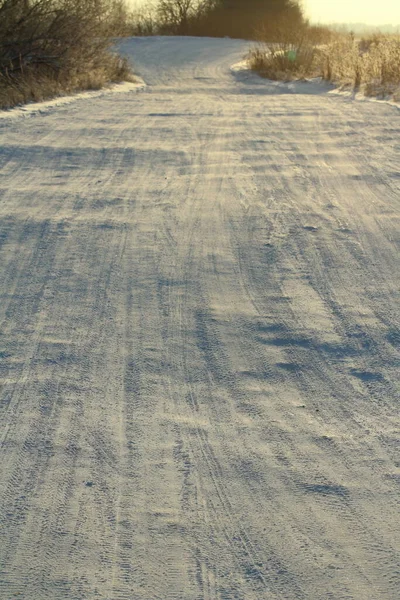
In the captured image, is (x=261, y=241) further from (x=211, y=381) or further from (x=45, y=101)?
(x=45, y=101)

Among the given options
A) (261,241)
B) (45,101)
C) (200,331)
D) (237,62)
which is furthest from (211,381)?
(237,62)

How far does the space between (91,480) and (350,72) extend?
1666cm

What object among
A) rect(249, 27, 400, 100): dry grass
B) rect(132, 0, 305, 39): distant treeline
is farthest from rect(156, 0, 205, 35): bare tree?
rect(249, 27, 400, 100): dry grass

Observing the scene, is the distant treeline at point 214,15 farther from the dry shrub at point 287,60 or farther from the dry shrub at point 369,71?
the dry shrub at point 369,71

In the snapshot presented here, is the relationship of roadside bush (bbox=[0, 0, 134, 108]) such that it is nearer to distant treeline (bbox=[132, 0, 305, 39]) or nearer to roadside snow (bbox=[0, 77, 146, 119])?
roadside snow (bbox=[0, 77, 146, 119])

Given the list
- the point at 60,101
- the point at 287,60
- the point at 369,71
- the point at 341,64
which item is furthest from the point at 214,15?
the point at 60,101

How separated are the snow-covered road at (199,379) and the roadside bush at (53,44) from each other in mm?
9262

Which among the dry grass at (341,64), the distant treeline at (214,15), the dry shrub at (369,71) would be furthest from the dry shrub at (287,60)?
Answer: the distant treeline at (214,15)

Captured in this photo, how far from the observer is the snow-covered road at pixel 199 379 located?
2793 mm

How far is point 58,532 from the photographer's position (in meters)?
2.91

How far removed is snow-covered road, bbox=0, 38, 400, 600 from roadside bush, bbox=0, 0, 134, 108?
926 cm

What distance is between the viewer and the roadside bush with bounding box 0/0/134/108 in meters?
17.1

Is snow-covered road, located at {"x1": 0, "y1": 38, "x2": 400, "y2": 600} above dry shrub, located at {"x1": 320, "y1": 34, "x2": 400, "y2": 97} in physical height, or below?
below

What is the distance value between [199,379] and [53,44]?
1685 centimetres
